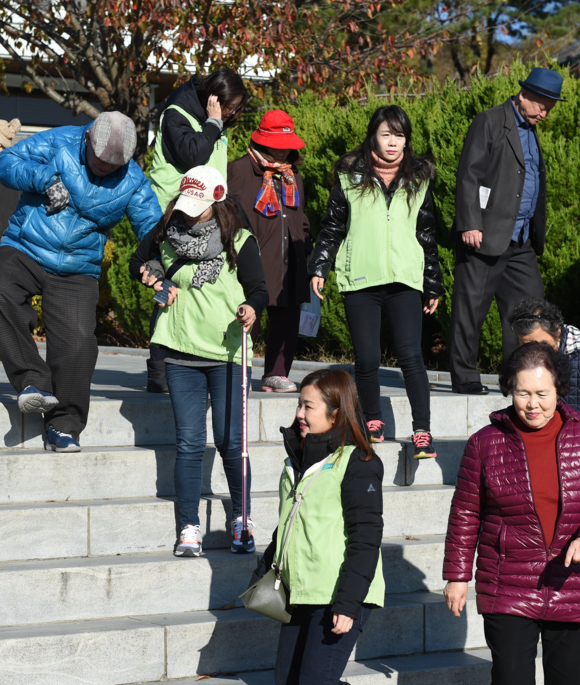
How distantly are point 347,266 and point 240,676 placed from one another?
2421mm

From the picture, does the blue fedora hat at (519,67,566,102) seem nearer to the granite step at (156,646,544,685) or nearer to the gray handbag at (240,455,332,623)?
the granite step at (156,646,544,685)

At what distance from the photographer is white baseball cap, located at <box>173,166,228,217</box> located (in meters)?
4.48

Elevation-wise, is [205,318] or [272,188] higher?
[272,188]

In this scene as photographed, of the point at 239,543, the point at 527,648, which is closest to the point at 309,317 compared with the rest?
the point at 239,543

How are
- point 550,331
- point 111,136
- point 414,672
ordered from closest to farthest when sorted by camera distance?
point 414,672, point 550,331, point 111,136

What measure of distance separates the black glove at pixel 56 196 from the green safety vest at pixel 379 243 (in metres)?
1.60

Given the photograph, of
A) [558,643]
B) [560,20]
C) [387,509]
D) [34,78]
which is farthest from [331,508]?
[560,20]

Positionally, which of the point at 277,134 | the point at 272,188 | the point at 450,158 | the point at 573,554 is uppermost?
the point at 450,158

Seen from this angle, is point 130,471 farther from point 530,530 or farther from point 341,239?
point 530,530

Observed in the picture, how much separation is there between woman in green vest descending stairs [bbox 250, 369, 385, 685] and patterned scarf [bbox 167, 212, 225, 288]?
1.27m

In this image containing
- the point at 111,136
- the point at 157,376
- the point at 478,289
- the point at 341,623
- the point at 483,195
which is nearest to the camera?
the point at 341,623

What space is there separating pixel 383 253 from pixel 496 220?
4.54ft

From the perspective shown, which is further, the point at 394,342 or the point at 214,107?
the point at 214,107

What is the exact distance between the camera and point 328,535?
342 centimetres
